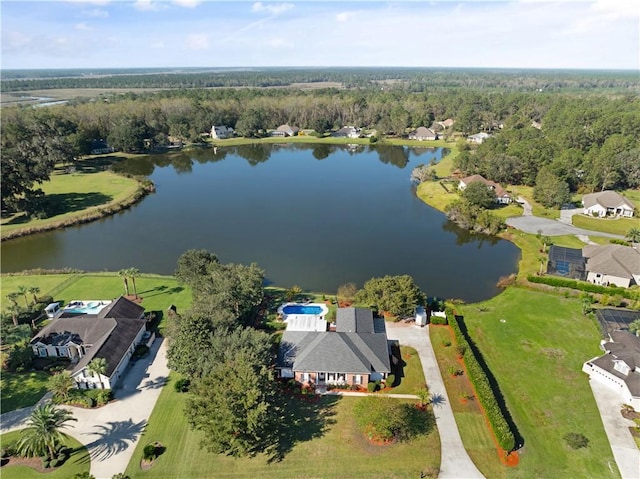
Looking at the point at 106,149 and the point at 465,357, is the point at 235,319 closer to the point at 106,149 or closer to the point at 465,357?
the point at 465,357

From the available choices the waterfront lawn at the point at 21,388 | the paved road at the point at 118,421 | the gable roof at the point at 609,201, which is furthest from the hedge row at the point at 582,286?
the waterfront lawn at the point at 21,388

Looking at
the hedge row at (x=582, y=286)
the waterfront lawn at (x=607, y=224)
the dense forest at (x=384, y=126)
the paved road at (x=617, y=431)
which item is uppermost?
the dense forest at (x=384, y=126)

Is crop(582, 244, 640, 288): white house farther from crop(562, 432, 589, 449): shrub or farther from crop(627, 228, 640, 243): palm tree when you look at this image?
crop(562, 432, 589, 449): shrub

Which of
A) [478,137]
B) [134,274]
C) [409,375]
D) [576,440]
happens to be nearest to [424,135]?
[478,137]

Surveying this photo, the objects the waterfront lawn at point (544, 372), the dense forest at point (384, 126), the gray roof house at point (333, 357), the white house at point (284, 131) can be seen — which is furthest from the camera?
the white house at point (284, 131)

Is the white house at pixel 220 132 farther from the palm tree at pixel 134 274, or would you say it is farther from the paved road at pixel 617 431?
the paved road at pixel 617 431

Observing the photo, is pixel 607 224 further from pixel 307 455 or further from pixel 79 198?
pixel 79 198
